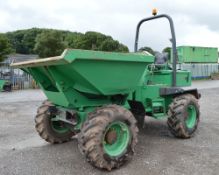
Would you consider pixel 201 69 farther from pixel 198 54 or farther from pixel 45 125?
pixel 45 125

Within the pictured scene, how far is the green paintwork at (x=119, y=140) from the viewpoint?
3.96 m

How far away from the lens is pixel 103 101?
4527 mm

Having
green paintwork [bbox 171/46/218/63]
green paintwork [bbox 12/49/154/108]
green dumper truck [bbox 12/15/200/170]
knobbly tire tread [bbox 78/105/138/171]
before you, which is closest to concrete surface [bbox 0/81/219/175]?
knobbly tire tread [bbox 78/105/138/171]

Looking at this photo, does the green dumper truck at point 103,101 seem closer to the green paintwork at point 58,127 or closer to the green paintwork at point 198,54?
the green paintwork at point 58,127

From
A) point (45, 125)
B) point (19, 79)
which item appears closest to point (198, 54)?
point (19, 79)

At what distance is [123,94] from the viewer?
4.54 meters

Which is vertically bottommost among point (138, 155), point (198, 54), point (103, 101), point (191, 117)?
point (138, 155)

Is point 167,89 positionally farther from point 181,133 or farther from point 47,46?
point 47,46

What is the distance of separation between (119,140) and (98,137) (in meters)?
0.54

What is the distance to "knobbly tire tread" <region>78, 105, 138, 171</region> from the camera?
3.64 m

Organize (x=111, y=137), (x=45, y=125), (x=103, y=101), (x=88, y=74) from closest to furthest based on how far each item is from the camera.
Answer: (x=88, y=74) → (x=111, y=137) → (x=103, y=101) → (x=45, y=125)

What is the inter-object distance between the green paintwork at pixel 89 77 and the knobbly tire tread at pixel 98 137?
0.35 meters

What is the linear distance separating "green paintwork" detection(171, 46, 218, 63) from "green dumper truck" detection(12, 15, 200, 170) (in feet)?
69.4

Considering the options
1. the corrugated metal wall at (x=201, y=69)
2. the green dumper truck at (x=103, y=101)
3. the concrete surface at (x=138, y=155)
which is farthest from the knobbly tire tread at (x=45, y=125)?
the corrugated metal wall at (x=201, y=69)
